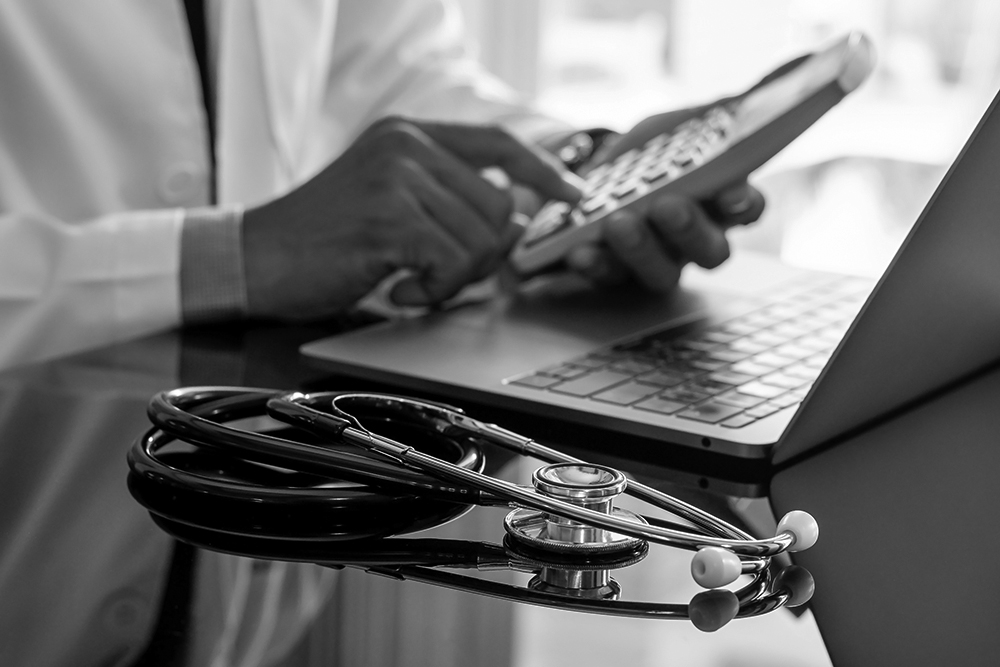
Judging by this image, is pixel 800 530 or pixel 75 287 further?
pixel 75 287

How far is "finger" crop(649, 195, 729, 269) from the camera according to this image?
0.68 m

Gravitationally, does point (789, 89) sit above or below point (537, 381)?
above

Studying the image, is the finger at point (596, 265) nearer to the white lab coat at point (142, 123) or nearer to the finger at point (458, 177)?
the finger at point (458, 177)

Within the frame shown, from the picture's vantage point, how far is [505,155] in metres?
0.72

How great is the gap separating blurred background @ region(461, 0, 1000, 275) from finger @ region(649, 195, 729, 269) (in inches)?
69.5

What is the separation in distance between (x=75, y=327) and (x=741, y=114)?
46cm

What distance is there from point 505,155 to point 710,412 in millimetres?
331

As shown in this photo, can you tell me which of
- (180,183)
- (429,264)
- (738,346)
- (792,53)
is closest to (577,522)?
(738,346)

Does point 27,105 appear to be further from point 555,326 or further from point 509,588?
point 509,588

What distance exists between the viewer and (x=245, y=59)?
0.93 metres

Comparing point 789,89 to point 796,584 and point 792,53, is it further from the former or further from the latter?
point 792,53

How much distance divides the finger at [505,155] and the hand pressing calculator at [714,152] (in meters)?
0.02

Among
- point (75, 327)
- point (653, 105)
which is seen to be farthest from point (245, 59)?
point (653, 105)

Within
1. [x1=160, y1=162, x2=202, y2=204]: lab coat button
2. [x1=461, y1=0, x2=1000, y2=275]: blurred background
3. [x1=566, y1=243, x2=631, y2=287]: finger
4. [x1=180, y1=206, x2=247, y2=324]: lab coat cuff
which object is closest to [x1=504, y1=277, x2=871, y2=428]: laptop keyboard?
[x1=566, y1=243, x2=631, y2=287]: finger
